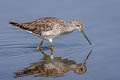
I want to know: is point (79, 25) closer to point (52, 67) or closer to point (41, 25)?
point (41, 25)

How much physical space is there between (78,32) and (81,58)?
2558 mm

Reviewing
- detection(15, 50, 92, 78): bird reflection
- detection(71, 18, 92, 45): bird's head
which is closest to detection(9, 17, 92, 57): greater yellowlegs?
detection(71, 18, 92, 45): bird's head

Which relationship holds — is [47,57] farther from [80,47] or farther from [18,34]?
[18,34]

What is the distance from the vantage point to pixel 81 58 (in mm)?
11102

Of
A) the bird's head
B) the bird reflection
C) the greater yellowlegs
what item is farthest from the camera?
the bird's head

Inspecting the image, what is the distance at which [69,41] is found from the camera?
41.8ft

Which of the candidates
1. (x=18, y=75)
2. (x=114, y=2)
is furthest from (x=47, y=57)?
(x=114, y=2)

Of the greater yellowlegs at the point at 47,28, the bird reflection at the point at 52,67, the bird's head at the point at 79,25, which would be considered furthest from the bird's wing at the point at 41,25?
the bird reflection at the point at 52,67

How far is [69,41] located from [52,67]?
240 cm

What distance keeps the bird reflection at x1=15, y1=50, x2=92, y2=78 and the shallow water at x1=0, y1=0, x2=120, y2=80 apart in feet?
0.54

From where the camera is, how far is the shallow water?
10195mm

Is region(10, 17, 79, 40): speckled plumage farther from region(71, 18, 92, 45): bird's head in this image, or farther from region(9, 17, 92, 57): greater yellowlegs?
region(71, 18, 92, 45): bird's head

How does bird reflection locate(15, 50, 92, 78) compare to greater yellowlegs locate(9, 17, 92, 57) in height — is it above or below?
below

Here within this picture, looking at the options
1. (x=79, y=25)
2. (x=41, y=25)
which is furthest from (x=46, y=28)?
(x=79, y=25)
